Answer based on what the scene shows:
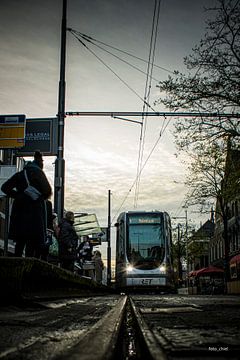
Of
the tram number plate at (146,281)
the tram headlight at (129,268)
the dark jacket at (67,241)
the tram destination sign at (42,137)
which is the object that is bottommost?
the tram number plate at (146,281)

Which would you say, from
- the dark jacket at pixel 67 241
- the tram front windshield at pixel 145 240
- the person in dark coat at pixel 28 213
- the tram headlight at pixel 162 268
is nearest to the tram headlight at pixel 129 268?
the tram front windshield at pixel 145 240

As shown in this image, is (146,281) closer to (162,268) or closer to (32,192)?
(162,268)

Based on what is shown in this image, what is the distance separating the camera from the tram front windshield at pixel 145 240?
69.3 ft

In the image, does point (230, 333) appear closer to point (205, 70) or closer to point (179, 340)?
point (179, 340)

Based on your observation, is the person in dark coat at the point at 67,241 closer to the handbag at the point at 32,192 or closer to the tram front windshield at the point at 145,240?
the handbag at the point at 32,192

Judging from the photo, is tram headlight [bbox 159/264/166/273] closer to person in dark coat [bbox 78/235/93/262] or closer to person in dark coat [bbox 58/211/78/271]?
person in dark coat [bbox 78/235/93/262]

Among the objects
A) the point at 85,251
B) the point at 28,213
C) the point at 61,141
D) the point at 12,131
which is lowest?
the point at 28,213

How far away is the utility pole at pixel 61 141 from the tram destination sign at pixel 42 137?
1.16m

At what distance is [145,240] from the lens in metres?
21.5

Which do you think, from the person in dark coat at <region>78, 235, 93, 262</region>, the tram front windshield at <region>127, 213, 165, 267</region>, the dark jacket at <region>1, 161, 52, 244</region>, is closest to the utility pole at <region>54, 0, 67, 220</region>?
the person in dark coat at <region>78, 235, 93, 262</region>

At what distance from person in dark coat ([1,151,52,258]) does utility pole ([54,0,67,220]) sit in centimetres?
631

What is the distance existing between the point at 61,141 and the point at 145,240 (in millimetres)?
8942

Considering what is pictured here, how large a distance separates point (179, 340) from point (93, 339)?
0.28 m

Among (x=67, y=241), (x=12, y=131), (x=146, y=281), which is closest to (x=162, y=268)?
(x=146, y=281)
